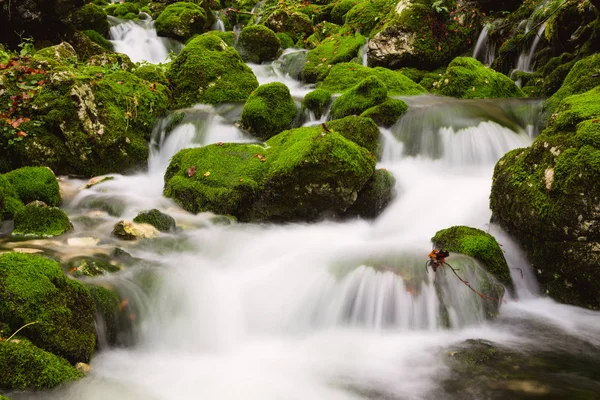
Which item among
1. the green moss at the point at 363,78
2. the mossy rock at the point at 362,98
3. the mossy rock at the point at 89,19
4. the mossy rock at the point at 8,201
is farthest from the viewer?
the mossy rock at the point at 89,19

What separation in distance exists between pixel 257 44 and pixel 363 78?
5.19 m

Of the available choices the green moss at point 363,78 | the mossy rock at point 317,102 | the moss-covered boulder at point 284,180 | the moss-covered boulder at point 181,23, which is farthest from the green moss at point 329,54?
the moss-covered boulder at point 284,180

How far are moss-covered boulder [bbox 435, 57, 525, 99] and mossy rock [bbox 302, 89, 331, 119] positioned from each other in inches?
127

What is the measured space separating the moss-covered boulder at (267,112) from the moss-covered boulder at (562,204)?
16.1 feet

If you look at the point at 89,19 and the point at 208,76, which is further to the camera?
the point at 89,19

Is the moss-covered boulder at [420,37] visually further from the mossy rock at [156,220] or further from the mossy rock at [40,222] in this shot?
the mossy rock at [40,222]

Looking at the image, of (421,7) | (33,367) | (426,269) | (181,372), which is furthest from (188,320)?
(421,7)

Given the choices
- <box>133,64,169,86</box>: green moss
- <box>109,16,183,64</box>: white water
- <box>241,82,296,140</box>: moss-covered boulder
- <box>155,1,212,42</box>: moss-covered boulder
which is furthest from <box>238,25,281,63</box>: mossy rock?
<box>241,82,296,140</box>: moss-covered boulder

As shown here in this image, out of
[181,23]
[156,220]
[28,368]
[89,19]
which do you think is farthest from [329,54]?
[28,368]

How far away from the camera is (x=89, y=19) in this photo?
47.2ft

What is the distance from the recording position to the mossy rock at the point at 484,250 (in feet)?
15.9

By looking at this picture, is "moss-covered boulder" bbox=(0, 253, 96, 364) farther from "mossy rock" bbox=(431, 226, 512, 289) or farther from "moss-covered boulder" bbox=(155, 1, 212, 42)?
"moss-covered boulder" bbox=(155, 1, 212, 42)

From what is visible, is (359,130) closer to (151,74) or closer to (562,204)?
(562,204)

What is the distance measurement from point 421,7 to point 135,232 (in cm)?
1091
